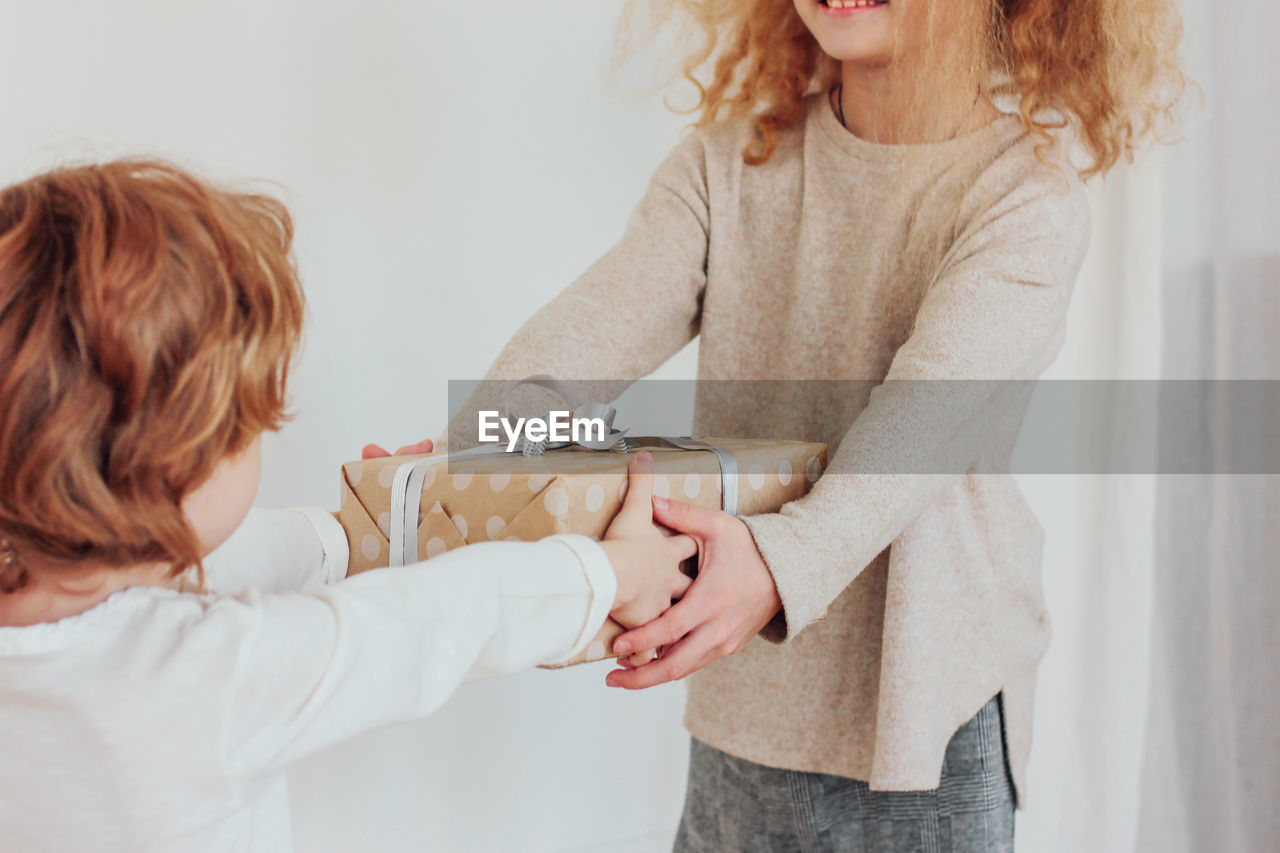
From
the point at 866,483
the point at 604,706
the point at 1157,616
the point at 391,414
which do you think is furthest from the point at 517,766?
the point at 866,483

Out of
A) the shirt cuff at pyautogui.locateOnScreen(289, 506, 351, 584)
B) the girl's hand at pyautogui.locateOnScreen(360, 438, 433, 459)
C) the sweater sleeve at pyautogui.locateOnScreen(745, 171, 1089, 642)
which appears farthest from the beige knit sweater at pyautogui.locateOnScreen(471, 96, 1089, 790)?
the shirt cuff at pyautogui.locateOnScreen(289, 506, 351, 584)

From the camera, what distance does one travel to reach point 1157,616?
1.33 m

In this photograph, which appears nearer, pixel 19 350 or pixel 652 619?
pixel 19 350

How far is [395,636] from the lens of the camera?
57 centimetres

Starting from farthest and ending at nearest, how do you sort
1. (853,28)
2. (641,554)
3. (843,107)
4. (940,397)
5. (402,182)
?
(402,182)
(843,107)
(853,28)
(940,397)
(641,554)

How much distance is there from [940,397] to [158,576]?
55 cm

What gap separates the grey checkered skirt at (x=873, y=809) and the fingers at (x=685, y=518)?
14.1 inches

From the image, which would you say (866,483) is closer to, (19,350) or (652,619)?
(652,619)

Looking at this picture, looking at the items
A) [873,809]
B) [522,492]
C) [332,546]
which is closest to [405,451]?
[332,546]

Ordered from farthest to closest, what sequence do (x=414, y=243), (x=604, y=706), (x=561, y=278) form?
(x=604, y=706)
(x=561, y=278)
(x=414, y=243)

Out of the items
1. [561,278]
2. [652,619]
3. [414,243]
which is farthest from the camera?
[561,278]

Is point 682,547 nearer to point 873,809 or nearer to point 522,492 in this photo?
point 522,492

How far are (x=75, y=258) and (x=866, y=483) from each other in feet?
1.72

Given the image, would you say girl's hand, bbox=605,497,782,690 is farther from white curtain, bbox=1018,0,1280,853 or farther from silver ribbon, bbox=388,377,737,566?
white curtain, bbox=1018,0,1280,853
